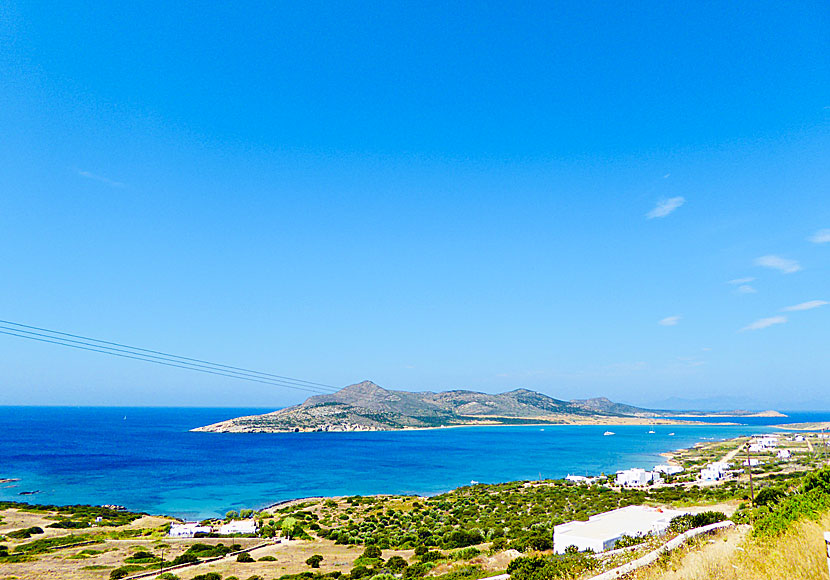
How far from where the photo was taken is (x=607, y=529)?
24344 mm

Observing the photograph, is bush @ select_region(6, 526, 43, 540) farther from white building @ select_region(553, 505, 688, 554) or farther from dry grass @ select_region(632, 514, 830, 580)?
dry grass @ select_region(632, 514, 830, 580)

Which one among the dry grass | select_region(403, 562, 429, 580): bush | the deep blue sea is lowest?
the deep blue sea

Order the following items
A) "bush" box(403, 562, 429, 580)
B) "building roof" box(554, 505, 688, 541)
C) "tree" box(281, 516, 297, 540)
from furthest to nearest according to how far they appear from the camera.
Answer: "tree" box(281, 516, 297, 540)
"building roof" box(554, 505, 688, 541)
"bush" box(403, 562, 429, 580)

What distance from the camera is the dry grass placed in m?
7.63

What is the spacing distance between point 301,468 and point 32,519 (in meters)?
52.5

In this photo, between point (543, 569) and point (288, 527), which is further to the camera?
point (288, 527)

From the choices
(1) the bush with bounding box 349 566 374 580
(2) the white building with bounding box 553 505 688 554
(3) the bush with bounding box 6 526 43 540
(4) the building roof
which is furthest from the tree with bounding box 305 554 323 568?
(3) the bush with bounding box 6 526 43 540

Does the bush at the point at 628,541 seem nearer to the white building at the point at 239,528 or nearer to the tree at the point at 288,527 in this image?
the tree at the point at 288,527

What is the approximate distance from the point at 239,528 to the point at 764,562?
42.8m

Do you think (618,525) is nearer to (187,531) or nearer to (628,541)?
(628,541)

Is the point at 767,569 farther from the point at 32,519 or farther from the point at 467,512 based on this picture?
the point at 32,519

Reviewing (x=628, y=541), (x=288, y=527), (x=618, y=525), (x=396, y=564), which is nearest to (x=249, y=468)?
(x=288, y=527)

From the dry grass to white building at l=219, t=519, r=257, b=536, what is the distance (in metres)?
38.1

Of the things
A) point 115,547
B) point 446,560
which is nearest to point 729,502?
point 446,560
